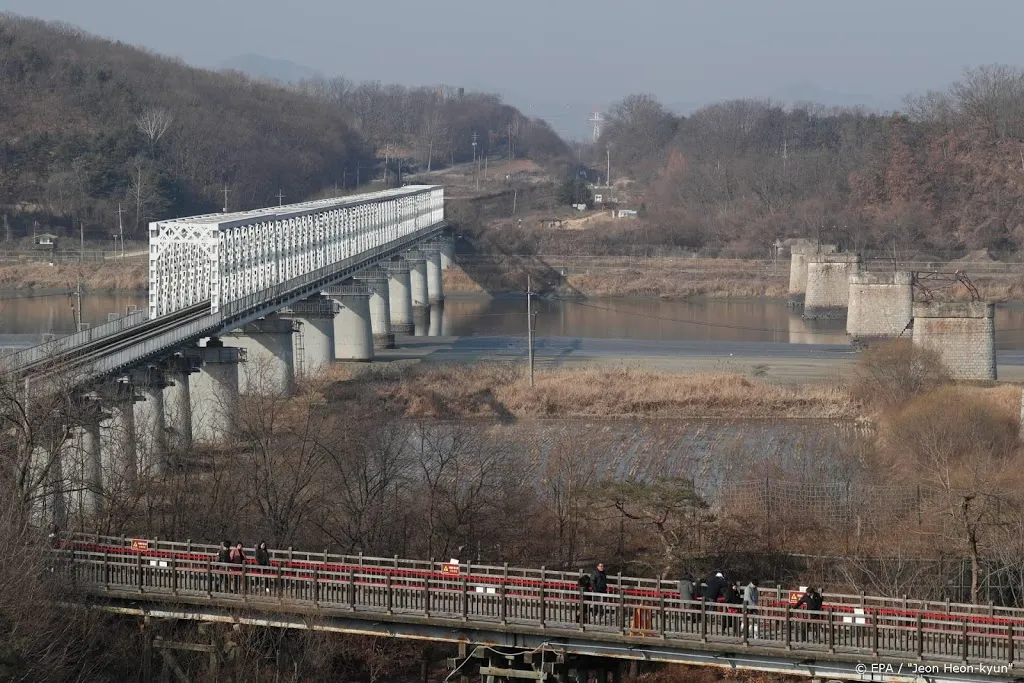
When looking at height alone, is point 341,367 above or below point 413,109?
below

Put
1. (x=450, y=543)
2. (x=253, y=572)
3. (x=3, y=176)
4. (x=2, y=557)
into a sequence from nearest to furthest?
(x=2, y=557)
(x=253, y=572)
(x=450, y=543)
(x=3, y=176)

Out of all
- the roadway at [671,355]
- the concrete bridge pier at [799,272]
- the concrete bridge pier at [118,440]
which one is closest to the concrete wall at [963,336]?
the roadway at [671,355]

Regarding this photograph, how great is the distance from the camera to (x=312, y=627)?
1755 cm

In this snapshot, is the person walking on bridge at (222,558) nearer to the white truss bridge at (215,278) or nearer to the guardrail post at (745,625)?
the guardrail post at (745,625)

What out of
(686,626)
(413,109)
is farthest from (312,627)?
(413,109)

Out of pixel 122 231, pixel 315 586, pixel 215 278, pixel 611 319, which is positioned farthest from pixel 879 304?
pixel 315 586

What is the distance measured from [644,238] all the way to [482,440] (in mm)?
62030

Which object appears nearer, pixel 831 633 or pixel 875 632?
pixel 875 632

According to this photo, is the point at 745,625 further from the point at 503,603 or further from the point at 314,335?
the point at 314,335

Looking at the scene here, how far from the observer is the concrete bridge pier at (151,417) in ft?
86.4

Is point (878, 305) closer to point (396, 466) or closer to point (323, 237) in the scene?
point (323, 237)

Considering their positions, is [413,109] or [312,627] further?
[413,109]

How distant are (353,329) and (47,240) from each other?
39.7m

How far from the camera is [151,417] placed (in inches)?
1179
